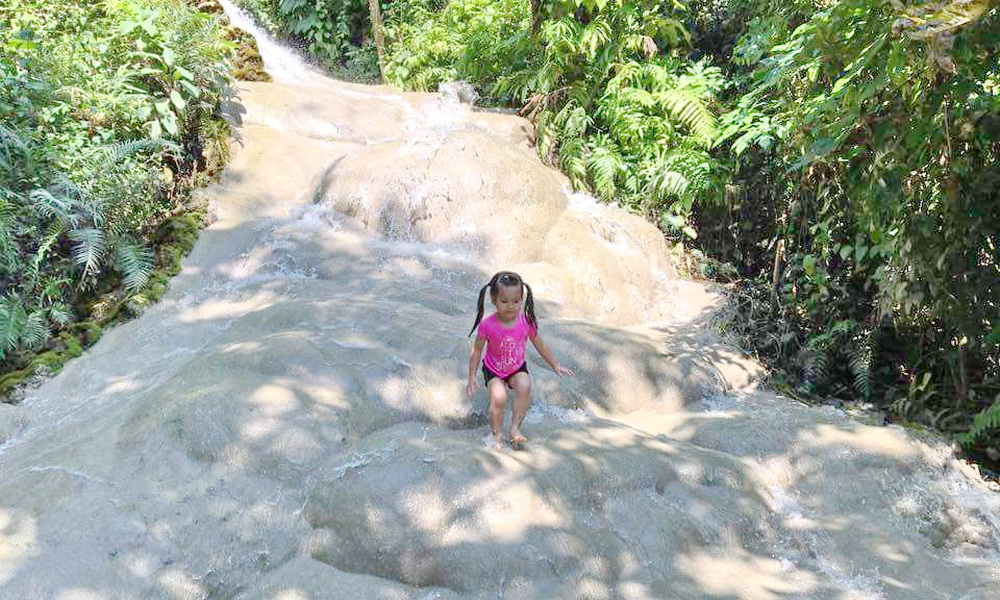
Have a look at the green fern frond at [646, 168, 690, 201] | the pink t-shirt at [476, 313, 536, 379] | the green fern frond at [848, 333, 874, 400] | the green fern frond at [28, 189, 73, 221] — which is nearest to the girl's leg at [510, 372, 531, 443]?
the pink t-shirt at [476, 313, 536, 379]

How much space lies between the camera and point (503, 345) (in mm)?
4184

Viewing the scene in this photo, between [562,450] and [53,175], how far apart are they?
5.87 metres

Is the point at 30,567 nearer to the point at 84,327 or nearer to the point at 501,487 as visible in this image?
the point at 501,487

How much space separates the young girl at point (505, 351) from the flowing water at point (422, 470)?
0.66 feet

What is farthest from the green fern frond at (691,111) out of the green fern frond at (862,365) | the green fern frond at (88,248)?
the green fern frond at (88,248)

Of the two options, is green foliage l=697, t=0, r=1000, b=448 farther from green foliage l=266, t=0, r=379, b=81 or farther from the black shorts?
green foliage l=266, t=0, r=379, b=81

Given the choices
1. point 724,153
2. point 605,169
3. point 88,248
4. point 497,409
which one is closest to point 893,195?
point 497,409

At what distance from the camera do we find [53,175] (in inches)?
265

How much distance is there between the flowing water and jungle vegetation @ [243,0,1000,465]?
3.12 feet

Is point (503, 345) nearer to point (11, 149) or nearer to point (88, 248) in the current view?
point (88, 248)

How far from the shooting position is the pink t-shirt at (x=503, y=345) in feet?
13.7

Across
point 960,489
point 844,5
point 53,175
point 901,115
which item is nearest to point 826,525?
point 960,489

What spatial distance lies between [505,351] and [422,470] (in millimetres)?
907

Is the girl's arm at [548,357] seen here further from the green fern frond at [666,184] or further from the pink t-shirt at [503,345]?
the green fern frond at [666,184]
